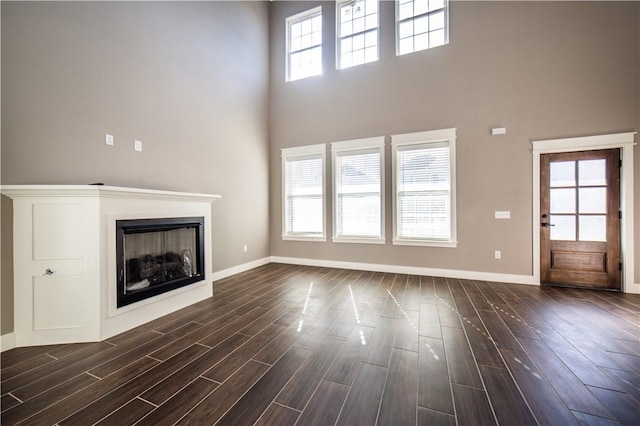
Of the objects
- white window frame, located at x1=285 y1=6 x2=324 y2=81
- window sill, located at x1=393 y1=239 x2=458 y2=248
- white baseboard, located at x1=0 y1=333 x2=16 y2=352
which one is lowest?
white baseboard, located at x1=0 y1=333 x2=16 y2=352

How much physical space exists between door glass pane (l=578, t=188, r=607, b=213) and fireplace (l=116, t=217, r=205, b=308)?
539 centimetres

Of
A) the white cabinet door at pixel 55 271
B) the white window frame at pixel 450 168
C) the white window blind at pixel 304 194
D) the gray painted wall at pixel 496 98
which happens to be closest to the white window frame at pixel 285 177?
the white window blind at pixel 304 194

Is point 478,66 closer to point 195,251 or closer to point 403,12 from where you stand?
point 403,12

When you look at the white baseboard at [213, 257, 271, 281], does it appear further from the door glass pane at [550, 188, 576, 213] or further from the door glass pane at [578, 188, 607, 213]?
the door glass pane at [578, 188, 607, 213]

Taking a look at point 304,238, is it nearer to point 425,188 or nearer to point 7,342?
point 425,188

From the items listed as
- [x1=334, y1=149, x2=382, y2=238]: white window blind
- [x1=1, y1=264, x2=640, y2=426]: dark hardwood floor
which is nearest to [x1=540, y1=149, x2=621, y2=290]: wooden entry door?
[x1=1, y1=264, x2=640, y2=426]: dark hardwood floor

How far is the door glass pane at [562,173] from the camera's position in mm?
3783

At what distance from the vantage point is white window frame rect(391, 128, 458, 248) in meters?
4.31

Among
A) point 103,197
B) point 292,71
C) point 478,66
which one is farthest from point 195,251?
point 478,66

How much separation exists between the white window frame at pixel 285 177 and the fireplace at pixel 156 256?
233 cm

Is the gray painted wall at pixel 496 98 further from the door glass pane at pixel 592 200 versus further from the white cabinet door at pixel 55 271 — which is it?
the white cabinet door at pixel 55 271

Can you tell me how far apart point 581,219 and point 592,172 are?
27.2 inches

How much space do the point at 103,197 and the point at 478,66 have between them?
5.41 m

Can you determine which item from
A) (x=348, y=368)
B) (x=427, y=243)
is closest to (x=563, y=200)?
(x=427, y=243)
